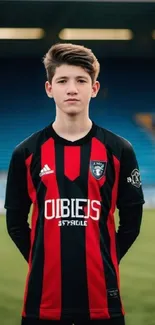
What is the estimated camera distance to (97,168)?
5.21 ft

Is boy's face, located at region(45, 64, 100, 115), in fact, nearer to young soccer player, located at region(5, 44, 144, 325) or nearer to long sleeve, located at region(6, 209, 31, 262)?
young soccer player, located at region(5, 44, 144, 325)

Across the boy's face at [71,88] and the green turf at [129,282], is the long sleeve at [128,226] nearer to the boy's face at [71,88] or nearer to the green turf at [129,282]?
the boy's face at [71,88]

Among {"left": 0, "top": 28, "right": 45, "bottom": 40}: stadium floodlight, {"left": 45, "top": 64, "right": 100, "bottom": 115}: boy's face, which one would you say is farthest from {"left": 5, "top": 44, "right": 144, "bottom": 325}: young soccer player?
{"left": 0, "top": 28, "right": 45, "bottom": 40}: stadium floodlight

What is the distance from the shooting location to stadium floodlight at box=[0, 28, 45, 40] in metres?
11.2

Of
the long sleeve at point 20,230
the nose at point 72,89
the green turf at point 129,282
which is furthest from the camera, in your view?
the green turf at point 129,282

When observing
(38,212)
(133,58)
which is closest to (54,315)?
(38,212)

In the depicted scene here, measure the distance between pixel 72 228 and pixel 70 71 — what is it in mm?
358

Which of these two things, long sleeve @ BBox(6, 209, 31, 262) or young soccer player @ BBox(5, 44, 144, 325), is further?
long sleeve @ BBox(6, 209, 31, 262)

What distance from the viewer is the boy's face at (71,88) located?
1.56 meters

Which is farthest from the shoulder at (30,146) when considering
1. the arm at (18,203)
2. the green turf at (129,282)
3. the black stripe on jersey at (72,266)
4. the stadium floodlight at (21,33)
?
the stadium floodlight at (21,33)

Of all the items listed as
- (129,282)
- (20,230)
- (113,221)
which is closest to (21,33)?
(129,282)

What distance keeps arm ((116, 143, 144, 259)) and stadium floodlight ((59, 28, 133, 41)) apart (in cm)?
969

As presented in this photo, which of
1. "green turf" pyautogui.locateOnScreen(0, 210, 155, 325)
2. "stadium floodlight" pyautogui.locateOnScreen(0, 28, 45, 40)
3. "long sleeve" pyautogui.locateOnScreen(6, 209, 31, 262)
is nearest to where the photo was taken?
"long sleeve" pyautogui.locateOnScreen(6, 209, 31, 262)

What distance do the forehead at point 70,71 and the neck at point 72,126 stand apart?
0.09 metres
